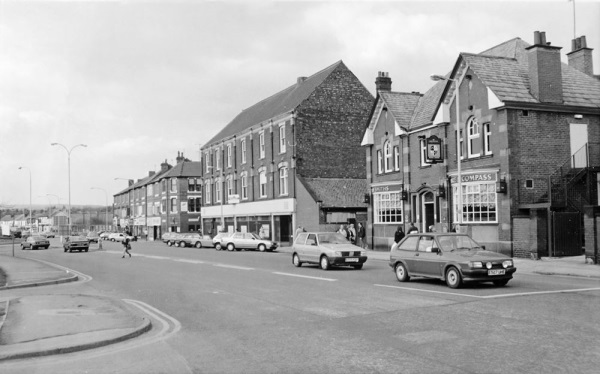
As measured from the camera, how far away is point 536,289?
14.2 metres

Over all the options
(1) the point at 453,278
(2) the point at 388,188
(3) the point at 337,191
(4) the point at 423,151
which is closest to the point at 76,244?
(3) the point at 337,191

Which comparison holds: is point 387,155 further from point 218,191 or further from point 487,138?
point 218,191

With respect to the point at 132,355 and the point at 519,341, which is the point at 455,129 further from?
the point at 132,355

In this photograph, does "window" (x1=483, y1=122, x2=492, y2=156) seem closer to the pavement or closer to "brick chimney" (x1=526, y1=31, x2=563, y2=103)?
"brick chimney" (x1=526, y1=31, x2=563, y2=103)

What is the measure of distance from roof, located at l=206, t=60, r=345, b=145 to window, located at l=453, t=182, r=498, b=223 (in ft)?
69.1

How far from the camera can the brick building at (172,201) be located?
80.2m

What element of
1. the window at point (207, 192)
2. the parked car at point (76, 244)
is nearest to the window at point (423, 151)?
the parked car at point (76, 244)

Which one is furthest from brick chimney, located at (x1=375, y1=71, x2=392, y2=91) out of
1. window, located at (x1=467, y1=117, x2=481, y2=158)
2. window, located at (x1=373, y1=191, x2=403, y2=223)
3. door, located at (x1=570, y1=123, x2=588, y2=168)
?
door, located at (x1=570, y1=123, x2=588, y2=168)

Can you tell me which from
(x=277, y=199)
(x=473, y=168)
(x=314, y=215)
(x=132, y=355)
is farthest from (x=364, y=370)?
(x=277, y=199)

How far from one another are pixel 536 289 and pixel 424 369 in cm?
864

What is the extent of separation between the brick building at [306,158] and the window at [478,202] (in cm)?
1294

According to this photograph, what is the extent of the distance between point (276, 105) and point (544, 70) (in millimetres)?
30739

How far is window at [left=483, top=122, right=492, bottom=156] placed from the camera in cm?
2678

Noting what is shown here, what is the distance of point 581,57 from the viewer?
31.8m
